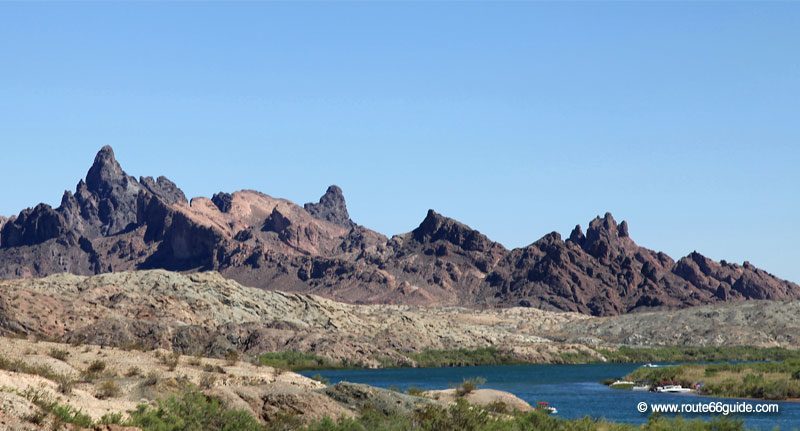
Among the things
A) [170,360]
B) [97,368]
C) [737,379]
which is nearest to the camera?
[97,368]

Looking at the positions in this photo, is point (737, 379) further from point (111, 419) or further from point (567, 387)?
point (111, 419)

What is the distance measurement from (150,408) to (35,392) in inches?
189

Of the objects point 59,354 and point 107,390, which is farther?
point 59,354

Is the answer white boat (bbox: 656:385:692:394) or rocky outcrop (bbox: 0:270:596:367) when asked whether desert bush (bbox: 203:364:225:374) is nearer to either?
rocky outcrop (bbox: 0:270:596:367)

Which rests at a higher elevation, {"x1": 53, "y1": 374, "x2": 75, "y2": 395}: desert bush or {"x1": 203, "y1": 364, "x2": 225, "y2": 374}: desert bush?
{"x1": 203, "y1": 364, "x2": 225, "y2": 374}: desert bush

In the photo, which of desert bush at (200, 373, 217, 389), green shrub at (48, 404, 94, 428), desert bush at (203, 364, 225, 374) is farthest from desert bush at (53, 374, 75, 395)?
desert bush at (203, 364, 225, 374)

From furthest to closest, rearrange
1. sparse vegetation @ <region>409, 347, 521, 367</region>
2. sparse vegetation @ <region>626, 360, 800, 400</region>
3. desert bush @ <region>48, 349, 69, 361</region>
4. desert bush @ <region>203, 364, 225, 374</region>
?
sparse vegetation @ <region>409, 347, 521, 367</region>
sparse vegetation @ <region>626, 360, 800, 400</region>
desert bush @ <region>203, 364, 225, 374</region>
desert bush @ <region>48, 349, 69, 361</region>

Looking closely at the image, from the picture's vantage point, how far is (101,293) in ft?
564

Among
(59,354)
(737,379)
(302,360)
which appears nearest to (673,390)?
(737,379)

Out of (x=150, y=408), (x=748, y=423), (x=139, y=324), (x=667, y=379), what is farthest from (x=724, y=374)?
(x=150, y=408)

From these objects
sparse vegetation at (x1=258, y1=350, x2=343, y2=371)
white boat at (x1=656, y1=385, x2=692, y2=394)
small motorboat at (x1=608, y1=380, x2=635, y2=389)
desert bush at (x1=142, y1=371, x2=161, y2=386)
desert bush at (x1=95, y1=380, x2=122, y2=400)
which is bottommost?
desert bush at (x1=95, y1=380, x2=122, y2=400)

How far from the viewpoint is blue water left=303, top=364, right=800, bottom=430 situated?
83062 millimetres

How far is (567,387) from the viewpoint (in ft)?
416

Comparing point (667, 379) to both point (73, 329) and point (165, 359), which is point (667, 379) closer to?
point (73, 329)
